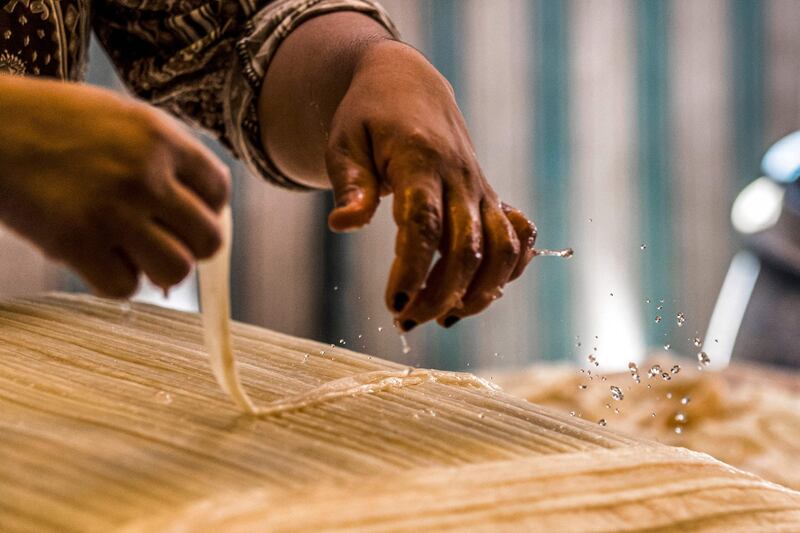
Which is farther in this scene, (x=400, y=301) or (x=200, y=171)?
(x=400, y=301)

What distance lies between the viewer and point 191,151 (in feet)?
1.48

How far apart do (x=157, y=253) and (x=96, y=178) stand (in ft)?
0.16

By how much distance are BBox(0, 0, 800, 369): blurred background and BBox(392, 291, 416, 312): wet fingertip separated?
299 centimetres

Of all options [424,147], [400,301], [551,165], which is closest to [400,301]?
[400,301]

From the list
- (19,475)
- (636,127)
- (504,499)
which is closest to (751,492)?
(504,499)

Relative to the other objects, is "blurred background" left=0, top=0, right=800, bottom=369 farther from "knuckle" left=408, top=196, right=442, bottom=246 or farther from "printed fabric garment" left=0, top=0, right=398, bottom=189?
"knuckle" left=408, top=196, right=442, bottom=246

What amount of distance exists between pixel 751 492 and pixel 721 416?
1.04 meters

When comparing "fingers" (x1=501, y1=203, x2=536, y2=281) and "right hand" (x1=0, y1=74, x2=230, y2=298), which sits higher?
"right hand" (x1=0, y1=74, x2=230, y2=298)

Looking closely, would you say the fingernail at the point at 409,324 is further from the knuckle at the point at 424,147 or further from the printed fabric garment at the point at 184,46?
the printed fabric garment at the point at 184,46

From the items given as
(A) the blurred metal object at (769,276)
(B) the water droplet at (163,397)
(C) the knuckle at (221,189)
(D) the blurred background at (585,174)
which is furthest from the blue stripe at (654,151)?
(C) the knuckle at (221,189)

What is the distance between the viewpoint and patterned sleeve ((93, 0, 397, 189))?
3.39ft

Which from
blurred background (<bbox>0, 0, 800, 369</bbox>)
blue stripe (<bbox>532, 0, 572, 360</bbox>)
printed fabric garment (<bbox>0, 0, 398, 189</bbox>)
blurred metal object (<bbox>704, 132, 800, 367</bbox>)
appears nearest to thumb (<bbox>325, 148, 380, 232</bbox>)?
printed fabric garment (<bbox>0, 0, 398, 189</bbox>)

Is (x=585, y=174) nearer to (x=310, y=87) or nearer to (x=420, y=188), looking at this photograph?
(x=310, y=87)

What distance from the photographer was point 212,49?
109 cm
